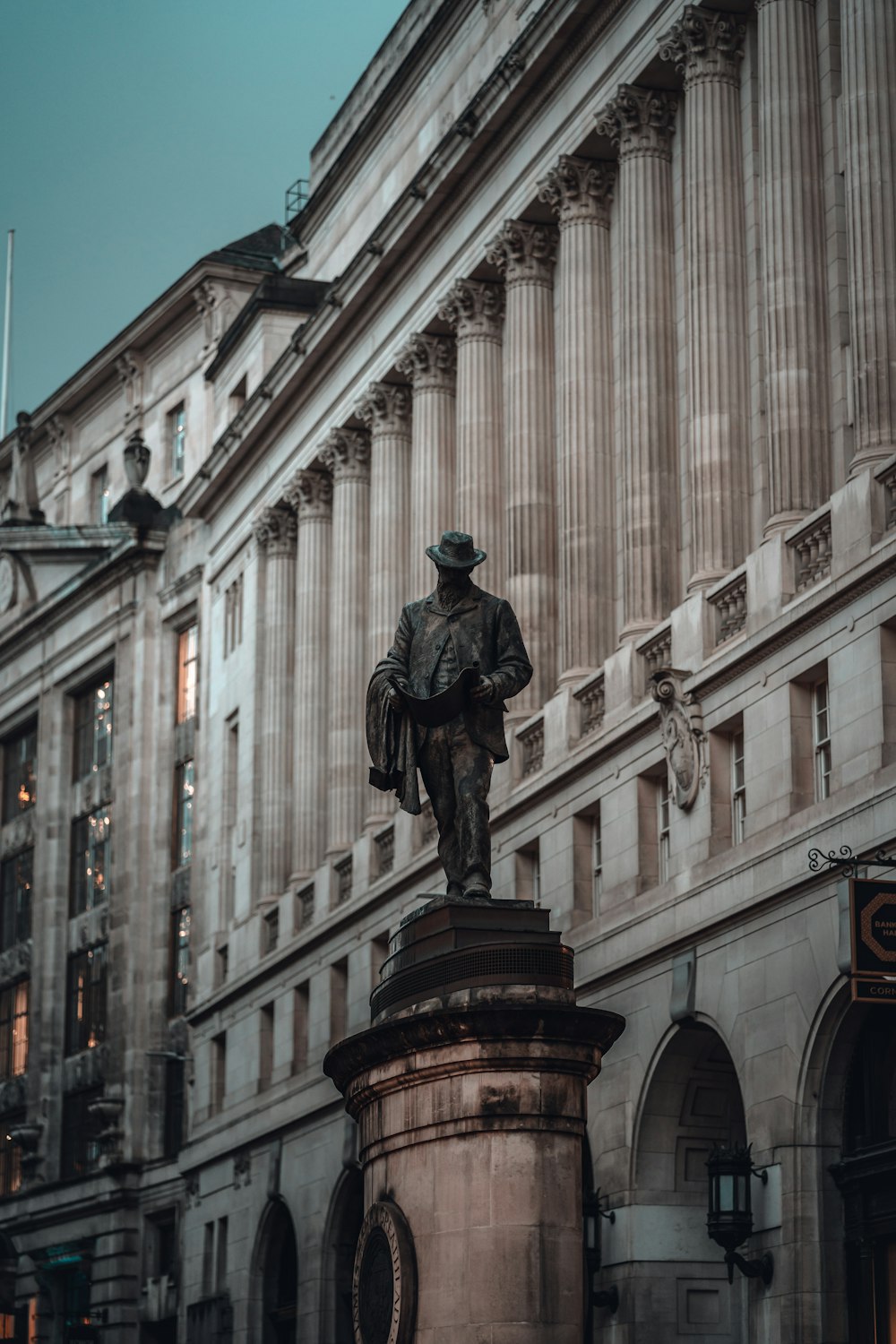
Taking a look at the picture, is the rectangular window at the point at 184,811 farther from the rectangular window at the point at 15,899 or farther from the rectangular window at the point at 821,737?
the rectangular window at the point at 821,737

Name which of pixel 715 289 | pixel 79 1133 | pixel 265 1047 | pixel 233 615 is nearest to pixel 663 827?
pixel 715 289

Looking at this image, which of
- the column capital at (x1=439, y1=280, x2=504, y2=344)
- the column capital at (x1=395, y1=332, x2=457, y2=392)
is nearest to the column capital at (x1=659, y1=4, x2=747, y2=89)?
the column capital at (x1=439, y1=280, x2=504, y2=344)

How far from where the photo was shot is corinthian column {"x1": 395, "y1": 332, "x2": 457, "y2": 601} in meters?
54.4

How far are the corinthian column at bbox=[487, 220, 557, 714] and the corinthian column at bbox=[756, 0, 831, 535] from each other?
9332 mm

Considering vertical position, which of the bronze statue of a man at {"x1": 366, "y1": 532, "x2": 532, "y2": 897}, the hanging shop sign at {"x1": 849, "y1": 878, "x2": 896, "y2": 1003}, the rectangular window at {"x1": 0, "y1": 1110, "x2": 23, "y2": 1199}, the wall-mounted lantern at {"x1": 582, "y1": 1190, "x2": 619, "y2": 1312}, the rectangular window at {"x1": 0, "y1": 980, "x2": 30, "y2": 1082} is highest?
the rectangular window at {"x1": 0, "y1": 980, "x2": 30, "y2": 1082}

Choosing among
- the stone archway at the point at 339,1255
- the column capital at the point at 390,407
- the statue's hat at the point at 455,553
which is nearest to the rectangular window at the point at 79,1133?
the stone archway at the point at 339,1255

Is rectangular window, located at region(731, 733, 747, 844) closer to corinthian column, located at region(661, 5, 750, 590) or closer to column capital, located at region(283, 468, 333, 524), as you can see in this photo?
corinthian column, located at region(661, 5, 750, 590)

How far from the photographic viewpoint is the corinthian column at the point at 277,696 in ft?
205

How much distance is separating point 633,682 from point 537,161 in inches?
488

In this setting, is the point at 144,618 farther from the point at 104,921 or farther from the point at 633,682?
the point at 633,682

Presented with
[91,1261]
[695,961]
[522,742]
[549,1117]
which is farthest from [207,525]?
[549,1117]

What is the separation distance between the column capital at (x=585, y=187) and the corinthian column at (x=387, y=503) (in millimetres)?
10848

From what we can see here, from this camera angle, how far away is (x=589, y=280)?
47125mm

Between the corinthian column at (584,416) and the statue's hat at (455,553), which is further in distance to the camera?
the corinthian column at (584,416)
